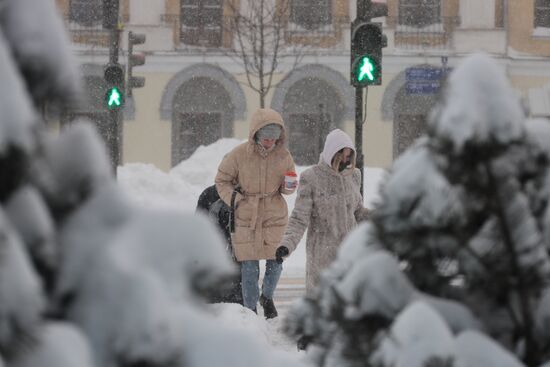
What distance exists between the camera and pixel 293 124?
109ft

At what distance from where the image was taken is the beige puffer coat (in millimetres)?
9023

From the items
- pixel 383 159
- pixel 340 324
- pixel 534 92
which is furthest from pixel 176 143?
pixel 340 324

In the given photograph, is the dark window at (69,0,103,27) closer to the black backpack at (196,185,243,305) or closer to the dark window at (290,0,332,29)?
the dark window at (290,0,332,29)

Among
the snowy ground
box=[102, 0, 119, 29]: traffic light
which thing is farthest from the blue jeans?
box=[102, 0, 119, 29]: traffic light

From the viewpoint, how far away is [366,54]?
37.8 feet

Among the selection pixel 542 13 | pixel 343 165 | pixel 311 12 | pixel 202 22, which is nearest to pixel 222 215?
pixel 343 165

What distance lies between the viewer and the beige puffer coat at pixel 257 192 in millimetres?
9023

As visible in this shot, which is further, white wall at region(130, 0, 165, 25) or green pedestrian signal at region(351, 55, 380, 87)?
white wall at region(130, 0, 165, 25)

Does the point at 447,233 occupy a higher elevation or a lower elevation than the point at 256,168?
higher

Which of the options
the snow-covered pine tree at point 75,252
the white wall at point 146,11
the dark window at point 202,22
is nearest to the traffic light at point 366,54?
the snow-covered pine tree at point 75,252

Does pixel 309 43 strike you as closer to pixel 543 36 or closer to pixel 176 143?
pixel 176 143

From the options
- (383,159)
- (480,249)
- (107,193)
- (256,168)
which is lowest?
(383,159)

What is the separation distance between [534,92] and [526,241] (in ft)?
102

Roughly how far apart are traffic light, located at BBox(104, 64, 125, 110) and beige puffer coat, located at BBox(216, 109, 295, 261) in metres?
7.75
